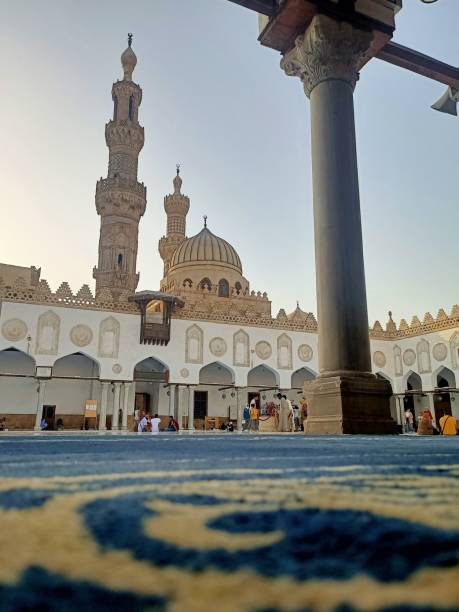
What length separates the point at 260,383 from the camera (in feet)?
70.9

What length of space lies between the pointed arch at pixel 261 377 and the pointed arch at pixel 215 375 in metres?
0.94

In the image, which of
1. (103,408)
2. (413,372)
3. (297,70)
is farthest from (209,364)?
(297,70)

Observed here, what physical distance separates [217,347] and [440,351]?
28.4 feet

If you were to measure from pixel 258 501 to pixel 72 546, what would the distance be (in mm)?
301

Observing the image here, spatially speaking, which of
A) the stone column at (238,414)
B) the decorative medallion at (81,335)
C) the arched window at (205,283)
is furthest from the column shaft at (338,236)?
the arched window at (205,283)

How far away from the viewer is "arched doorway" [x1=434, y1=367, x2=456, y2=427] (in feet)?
66.8

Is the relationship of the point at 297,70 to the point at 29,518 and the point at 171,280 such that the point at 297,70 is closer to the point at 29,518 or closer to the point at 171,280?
the point at 29,518

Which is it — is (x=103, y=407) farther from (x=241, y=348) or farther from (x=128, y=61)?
(x=128, y=61)

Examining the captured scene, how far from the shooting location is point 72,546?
54cm

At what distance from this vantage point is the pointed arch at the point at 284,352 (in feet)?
65.8

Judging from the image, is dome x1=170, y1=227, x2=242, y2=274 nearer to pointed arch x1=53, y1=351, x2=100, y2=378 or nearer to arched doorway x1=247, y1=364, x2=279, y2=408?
arched doorway x1=247, y1=364, x2=279, y2=408

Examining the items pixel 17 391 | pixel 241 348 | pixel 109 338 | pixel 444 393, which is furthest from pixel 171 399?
pixel 444 393

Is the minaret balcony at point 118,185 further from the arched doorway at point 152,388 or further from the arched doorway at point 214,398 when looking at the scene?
the arched doorway at point 214,398

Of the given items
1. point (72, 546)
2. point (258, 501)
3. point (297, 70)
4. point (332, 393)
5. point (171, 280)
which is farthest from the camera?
point (171, 280)
